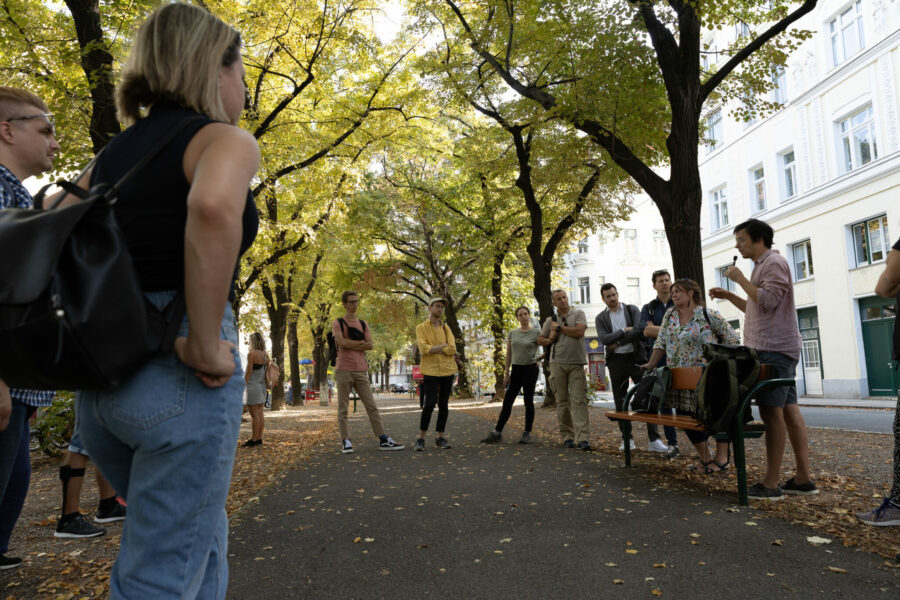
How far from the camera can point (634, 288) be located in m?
46.5

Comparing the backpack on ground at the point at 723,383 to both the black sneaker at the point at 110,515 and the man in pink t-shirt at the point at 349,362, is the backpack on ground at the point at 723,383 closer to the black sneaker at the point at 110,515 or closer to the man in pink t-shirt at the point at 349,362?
the black sneaker at the point at 110,515

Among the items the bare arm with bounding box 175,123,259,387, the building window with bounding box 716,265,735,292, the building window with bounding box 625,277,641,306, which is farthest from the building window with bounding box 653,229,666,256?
the bare arm with bounding box 175,123,259,387

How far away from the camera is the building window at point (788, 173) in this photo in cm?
2539

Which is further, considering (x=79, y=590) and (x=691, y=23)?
(x=691, y=23)

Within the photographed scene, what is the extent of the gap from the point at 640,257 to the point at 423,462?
40787mm

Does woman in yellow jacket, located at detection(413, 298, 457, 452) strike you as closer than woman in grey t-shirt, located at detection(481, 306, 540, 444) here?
Yes

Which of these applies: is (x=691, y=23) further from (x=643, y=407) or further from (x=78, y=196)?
(x=78, y=196)

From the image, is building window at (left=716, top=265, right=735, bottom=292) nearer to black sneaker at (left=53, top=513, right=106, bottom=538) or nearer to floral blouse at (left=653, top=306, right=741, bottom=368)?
floral blouse at (left=653, top=306, right=741, bottom=368)

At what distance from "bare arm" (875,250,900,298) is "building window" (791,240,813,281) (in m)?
22.4

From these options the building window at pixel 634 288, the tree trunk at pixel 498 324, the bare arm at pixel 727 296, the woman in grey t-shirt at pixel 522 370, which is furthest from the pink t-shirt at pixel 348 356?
the building window at pixel 634 288

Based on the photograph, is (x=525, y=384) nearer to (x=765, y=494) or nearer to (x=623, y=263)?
(x=765, y=494)

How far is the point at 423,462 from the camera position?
8352 mm

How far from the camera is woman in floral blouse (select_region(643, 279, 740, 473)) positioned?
6551 mm

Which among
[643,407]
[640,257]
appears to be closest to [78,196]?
[643,407]
